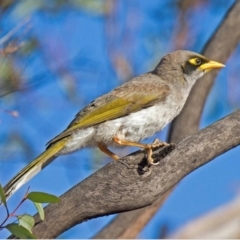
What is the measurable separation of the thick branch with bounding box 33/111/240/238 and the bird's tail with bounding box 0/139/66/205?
1.35ft

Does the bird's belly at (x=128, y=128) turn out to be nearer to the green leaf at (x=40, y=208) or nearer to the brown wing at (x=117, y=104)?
the brown wing at (x=117, y=104)

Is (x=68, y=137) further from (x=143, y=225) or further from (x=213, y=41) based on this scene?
(x=213, y=41)

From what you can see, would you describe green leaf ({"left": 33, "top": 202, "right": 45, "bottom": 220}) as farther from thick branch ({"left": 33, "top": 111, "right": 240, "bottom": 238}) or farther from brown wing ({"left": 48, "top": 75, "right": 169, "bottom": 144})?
brown wing ({"left": 48, "top": 75, "right": 169, "bottom": 144})

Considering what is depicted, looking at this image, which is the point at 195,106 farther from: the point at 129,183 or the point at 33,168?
the point at 129,183

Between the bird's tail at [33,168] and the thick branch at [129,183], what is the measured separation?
411mm

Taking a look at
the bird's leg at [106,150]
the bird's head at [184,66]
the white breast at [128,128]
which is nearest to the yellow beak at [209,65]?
the bird's head at [184,66]

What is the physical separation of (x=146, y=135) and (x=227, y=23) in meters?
1.94

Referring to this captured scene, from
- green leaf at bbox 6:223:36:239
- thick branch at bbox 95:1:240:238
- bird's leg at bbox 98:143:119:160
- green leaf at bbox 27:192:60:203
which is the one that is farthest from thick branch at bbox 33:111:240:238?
thick branch at bbox 95:1:240:238

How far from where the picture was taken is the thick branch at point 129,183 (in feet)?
13.2

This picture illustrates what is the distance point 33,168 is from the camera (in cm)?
461

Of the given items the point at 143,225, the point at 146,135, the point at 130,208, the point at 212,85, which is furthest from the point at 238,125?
the point at 212,85

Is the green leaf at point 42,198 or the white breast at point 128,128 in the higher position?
the white breast at point 128,128

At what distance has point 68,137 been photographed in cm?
507

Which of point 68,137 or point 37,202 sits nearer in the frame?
point 37,202
